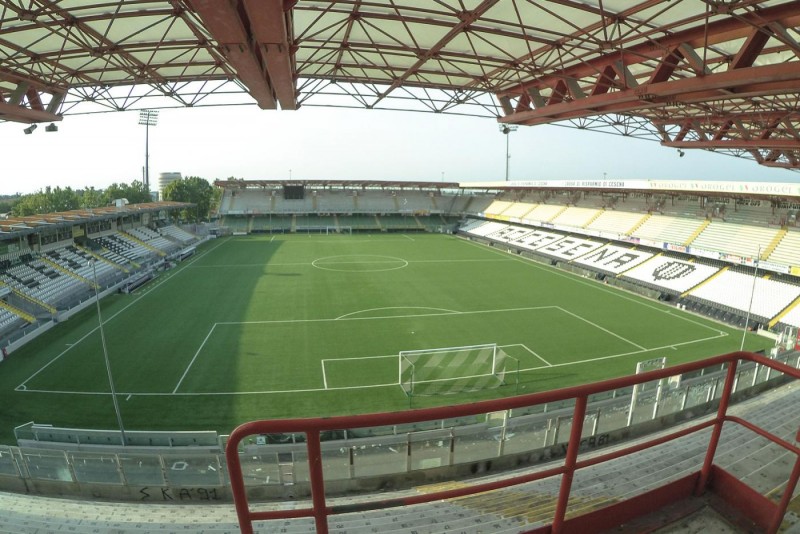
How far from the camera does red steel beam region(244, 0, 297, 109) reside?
→ 4.66 meters

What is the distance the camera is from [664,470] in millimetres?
4352

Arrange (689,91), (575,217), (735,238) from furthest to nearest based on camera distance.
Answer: (575,217) < (735,238) < (689,91)

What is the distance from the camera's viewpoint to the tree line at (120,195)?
70.8 m

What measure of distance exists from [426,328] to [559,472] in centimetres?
1909

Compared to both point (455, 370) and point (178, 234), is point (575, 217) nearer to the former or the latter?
point (455, 370)

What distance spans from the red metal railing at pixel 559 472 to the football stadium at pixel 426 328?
20 millimetres

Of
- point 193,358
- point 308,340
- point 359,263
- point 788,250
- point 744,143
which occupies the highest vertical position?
point 744,143

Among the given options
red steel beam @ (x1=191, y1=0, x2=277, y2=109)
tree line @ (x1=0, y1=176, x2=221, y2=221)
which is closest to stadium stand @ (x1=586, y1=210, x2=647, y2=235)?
red steel beam @ (x1=191, y1=0, x2=277, y2=109)

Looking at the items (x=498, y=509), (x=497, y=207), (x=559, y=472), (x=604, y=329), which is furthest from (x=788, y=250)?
(x=497, y=207)

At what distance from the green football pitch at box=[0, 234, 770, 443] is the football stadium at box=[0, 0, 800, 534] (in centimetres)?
17

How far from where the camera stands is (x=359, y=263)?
125 feet

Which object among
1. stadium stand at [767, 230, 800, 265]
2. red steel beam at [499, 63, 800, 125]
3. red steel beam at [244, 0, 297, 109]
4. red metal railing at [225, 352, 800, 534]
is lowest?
stadium stand at [767, 230, 800, 265]

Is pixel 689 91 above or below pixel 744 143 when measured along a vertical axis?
above

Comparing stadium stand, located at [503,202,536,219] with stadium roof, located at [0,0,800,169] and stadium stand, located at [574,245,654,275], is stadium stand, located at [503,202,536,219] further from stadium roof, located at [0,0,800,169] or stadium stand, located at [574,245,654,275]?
stadium roof, located at [0,0,800,169]
